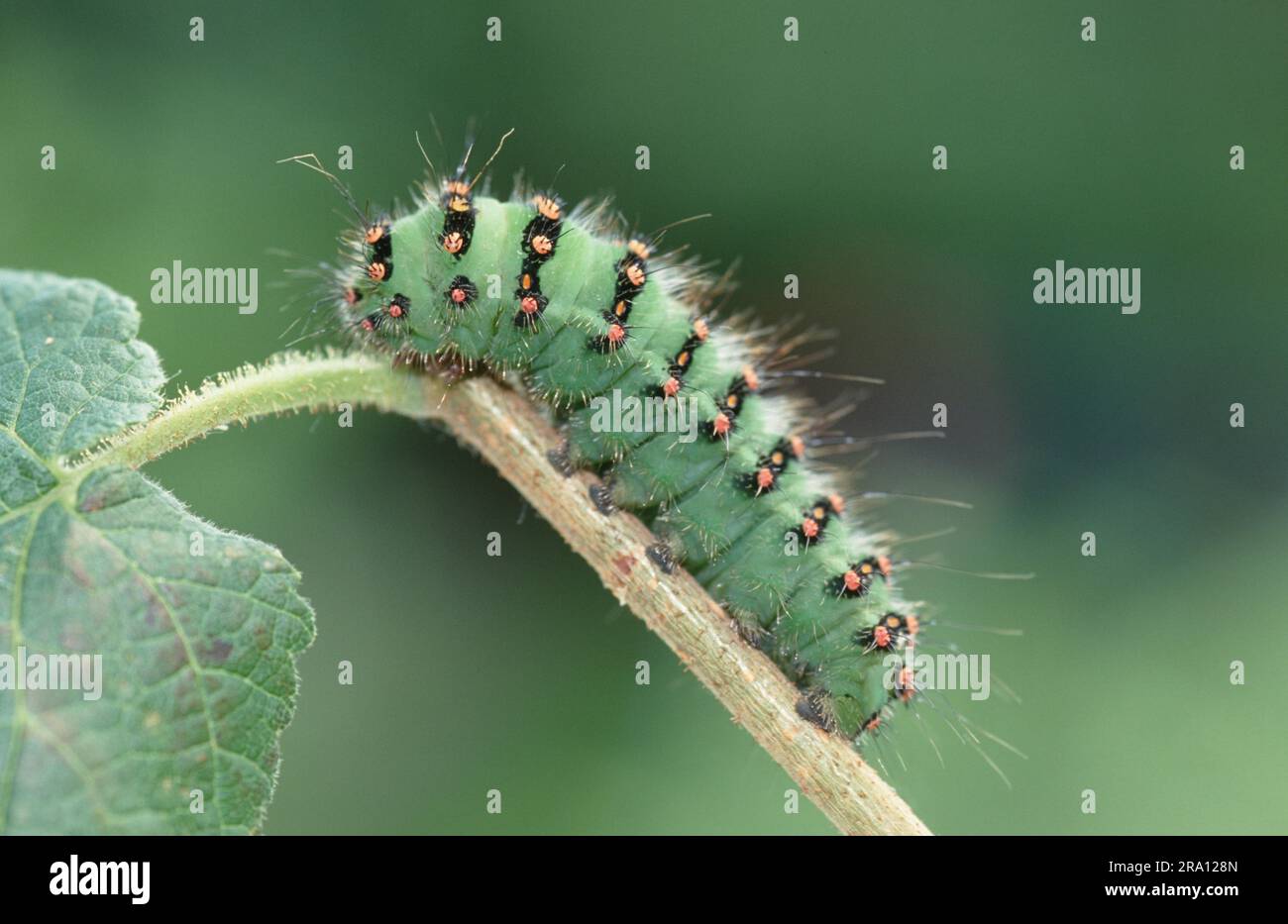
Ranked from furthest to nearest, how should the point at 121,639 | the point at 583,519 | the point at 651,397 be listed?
the point at 651,397 → the point at 583,519 → the point at 121,639

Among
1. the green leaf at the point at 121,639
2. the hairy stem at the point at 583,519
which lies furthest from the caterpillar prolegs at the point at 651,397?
the green leaf at the point at 121,639

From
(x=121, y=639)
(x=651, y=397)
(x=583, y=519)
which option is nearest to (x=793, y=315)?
(x=651, y=397)

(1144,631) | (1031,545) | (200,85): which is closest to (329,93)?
(200,85)

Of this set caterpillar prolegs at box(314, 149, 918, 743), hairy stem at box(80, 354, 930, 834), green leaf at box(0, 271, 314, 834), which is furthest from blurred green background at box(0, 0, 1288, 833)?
green leaf at box(0, 271, 314, 834)

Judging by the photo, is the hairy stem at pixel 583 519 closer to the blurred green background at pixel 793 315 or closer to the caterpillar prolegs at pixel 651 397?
the caterpillar prolegs at pixel 651 397

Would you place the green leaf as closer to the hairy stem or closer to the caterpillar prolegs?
the hairy stem

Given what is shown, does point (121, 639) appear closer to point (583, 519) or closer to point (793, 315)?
point (583, 519)
